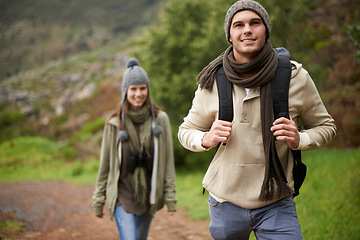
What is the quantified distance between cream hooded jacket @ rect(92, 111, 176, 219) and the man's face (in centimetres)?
183

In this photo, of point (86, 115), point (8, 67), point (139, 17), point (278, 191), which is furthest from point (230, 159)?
point (139, 17)

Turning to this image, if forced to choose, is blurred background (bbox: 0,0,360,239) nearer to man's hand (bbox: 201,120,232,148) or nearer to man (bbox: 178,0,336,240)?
man (bbox: 178,0,336,240)

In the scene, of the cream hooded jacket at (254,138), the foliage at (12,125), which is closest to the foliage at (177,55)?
the cream hooded jacket at (254,138)

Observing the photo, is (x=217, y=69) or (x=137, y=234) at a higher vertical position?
(x=217, y=69)

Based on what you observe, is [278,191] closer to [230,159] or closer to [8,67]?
[230,159]

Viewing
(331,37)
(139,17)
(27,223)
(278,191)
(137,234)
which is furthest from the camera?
(139,17)

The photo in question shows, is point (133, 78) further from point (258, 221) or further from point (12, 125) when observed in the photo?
point (12, 125)

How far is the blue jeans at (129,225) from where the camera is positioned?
3516 millimetres

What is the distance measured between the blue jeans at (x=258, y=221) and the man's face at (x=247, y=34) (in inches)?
39.7

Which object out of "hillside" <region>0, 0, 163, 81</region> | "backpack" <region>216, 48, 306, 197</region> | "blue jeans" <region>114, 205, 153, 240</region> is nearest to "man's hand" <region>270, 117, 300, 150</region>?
"backpack" <region>216, 48, 306, 197</region>

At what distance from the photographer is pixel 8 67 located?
82.2ft

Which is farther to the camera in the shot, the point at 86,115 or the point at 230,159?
the point at 86,115

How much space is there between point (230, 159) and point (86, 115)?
20.1m

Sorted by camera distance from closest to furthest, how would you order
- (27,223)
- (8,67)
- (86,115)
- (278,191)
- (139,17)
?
(278,191), (27,223), (86,115), (8,67), (139,17)
